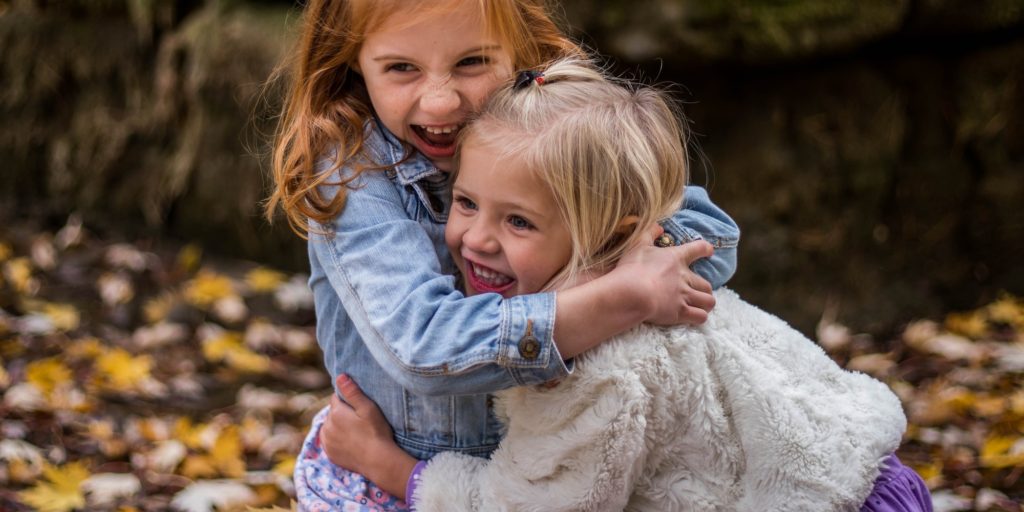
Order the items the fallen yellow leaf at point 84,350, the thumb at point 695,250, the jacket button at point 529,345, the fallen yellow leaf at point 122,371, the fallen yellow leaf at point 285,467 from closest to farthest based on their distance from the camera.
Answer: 1. the jacket button at point 529,345
2. the thumb at point 695,250
3. the fallen yellow leaf at point 285,467
4. the fallen yellow leaf at point 122,371
5. the fallen yellow leaf at point 84,350

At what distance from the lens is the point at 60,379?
12.3 ft

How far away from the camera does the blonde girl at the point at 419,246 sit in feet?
6.16

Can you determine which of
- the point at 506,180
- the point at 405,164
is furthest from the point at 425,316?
the point at 405,164

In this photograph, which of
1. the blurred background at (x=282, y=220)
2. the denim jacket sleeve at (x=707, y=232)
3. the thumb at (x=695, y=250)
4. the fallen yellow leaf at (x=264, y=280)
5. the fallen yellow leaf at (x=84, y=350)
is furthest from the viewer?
the fallen yellow leaf at (x=264, y=280)

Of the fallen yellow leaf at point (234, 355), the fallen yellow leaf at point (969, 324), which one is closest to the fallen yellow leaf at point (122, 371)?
the fallen yellow leaf at point (234, 355)

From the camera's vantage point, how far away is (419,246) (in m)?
2.00

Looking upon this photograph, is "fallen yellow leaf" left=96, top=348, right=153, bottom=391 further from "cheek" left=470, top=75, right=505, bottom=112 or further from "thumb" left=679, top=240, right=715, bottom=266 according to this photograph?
"thumb" left=679, top=240, right=715, bottom=266

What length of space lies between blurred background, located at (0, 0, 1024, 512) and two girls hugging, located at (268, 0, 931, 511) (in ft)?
4.29

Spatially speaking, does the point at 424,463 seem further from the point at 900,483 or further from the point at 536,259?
the point at 900,483

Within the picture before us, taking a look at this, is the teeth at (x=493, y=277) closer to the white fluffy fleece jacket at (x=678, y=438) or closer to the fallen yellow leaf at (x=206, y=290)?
the white fluffy fleece jacket at (x=678, y=438)

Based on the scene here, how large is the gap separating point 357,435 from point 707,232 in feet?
2.67

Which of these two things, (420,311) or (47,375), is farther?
(47,375)

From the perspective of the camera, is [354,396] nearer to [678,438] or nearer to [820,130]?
[678,438]

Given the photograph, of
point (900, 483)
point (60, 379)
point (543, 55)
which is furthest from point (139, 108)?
point (900, 483)
